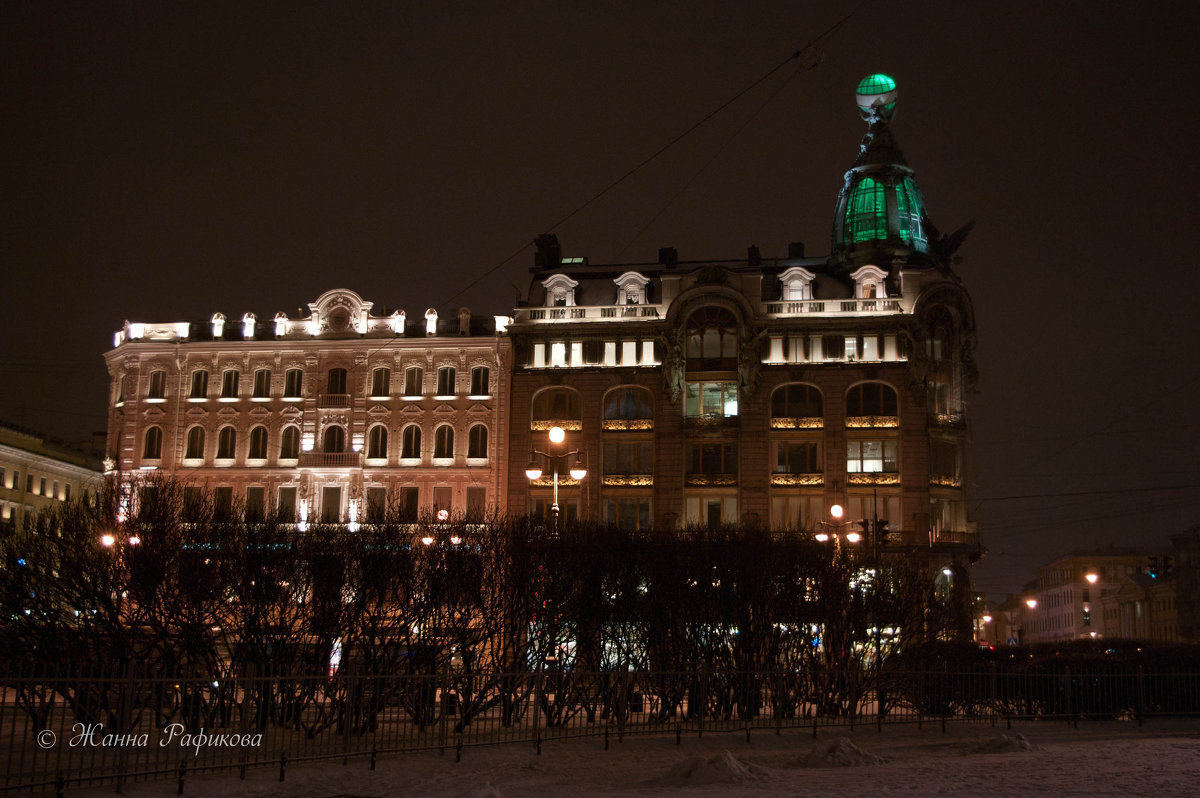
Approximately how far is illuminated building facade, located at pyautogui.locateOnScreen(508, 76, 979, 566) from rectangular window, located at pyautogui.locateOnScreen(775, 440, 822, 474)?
2.9 inches

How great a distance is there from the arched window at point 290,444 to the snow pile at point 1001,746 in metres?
49.1

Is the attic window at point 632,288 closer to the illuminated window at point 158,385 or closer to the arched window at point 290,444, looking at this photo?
the arched window at point 290,444

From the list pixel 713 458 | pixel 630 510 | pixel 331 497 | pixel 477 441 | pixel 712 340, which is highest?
pixel 712 340

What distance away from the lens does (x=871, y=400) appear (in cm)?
6575

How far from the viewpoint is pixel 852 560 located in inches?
1641

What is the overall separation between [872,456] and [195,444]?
36.5 m

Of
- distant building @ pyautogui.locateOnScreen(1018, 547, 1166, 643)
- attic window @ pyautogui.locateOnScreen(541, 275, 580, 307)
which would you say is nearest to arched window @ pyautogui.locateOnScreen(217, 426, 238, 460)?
attic window @ pyautogui.locateOnScreen(541, 275, 580, 307)

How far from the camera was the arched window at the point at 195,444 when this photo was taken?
6975cm

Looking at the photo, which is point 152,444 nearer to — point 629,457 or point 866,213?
point 629,457

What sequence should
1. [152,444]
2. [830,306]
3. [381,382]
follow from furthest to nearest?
[152,444] → [381,382] → [830,306]

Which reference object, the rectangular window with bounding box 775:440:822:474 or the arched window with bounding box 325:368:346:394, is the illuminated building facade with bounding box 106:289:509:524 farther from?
the rectangular window with bounding box 775:440:822:474

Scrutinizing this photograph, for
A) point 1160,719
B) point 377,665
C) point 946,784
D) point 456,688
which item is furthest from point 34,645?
point 1160,719

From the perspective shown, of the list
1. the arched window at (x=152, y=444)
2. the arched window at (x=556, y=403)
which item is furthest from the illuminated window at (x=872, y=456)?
the arched window at (x=152, y=444)

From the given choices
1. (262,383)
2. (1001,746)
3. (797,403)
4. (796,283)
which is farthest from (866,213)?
(1001,746)
